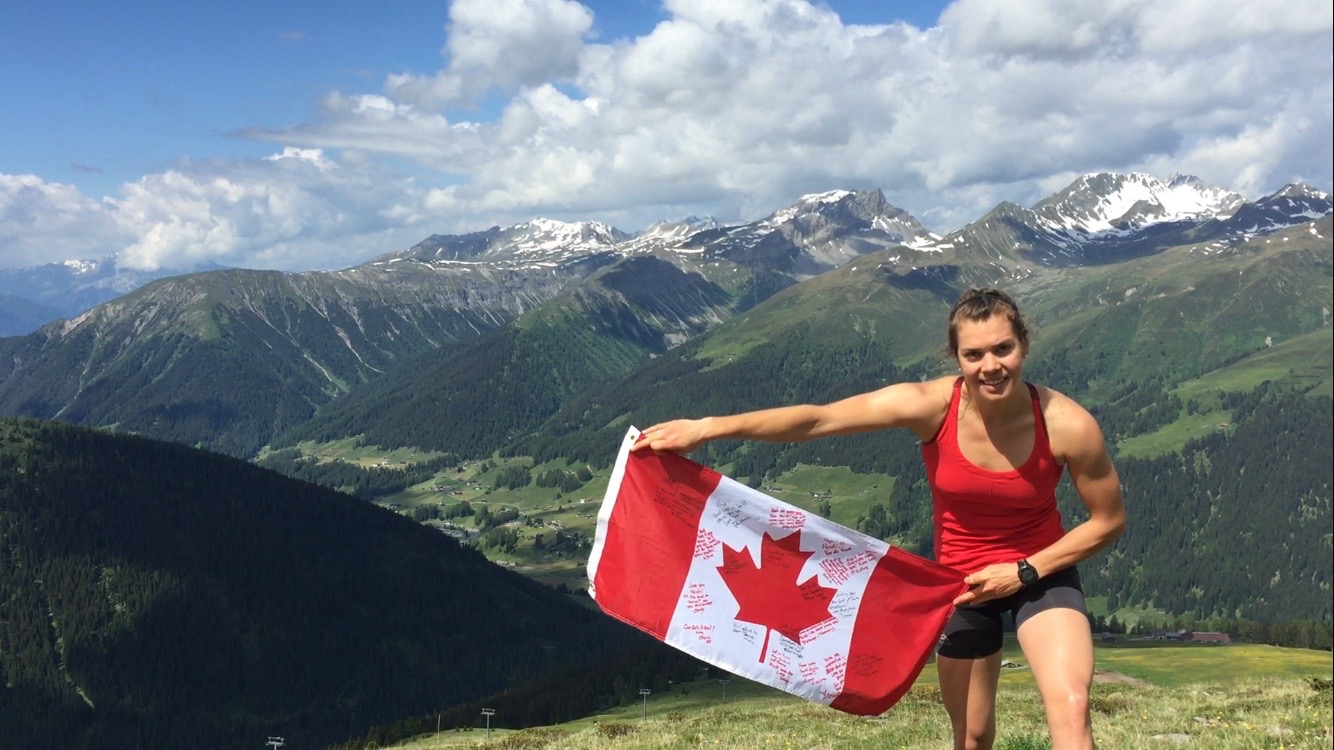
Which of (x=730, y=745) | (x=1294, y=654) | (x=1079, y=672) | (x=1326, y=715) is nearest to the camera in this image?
(x=1079, y=672)

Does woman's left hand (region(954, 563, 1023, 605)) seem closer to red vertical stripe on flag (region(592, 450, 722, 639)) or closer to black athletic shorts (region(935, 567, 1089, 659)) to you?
black athletic shorts (region(935, 567, 1089, 659))

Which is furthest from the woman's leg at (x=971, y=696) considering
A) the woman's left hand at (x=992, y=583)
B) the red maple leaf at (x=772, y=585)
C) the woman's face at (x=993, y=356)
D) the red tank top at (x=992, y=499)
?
the woman's face at (x=993, y=356)

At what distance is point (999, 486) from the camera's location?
996 centimetres

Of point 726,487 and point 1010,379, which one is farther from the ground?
point 1010,379

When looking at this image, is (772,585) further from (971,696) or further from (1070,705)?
(1070,705)

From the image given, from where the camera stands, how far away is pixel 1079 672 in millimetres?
9352

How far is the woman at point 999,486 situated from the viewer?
9664 millimetres

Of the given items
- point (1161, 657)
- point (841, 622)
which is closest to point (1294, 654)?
point (1161, 657)

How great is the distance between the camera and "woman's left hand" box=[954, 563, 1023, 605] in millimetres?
10016

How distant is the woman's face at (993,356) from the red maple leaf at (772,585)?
3227 mm

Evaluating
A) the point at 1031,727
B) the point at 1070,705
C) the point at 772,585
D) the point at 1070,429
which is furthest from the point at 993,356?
the point at 1031,727

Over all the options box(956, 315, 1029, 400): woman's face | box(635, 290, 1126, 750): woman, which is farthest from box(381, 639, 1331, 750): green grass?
box(956, 315, 1029, 400): woman's face

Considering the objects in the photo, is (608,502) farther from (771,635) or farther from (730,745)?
(730,745)

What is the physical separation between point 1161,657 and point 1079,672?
124902mm
